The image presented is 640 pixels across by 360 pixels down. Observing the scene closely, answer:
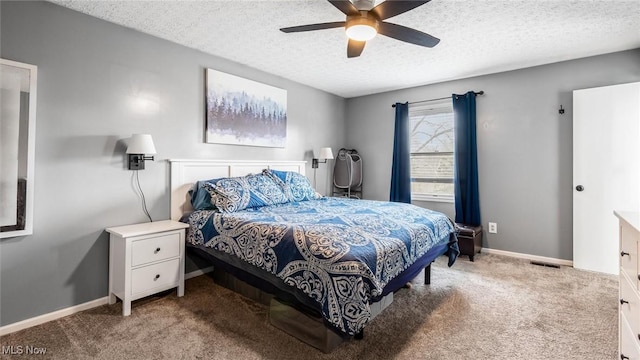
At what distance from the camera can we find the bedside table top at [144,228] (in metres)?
2.33

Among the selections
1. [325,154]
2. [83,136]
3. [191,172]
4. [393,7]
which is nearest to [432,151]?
[325,154]

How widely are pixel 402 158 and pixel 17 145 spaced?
4303 mm

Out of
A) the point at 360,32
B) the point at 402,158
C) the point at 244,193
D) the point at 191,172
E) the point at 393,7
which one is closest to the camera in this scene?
the point at 393,7

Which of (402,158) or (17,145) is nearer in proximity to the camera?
(17,145)

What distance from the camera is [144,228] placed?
250 cm

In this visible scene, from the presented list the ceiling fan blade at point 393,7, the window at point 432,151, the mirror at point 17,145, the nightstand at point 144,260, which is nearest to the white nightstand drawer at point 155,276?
the nightstand at point 144,260

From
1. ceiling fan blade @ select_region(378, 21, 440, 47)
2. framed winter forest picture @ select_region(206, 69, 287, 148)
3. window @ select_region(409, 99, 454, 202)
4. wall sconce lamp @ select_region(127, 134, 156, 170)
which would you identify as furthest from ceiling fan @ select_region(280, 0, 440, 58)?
window @ select_region(409, 99, 454, 202)

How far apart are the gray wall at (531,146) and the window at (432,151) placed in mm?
229

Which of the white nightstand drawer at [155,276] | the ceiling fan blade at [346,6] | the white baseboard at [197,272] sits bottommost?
the white baseboard at [197,272]

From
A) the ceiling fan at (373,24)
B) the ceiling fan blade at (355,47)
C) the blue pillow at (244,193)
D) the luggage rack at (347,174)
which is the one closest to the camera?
the ceiling fan at (373,24)

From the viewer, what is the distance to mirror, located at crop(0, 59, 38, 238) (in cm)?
200

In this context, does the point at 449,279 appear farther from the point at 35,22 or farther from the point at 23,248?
the point at 35,22

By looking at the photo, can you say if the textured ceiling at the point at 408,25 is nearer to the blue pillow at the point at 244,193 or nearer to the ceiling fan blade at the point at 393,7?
the ceiling fan blade at the point at 393,7

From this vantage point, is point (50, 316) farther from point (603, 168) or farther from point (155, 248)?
point (603, 168)
